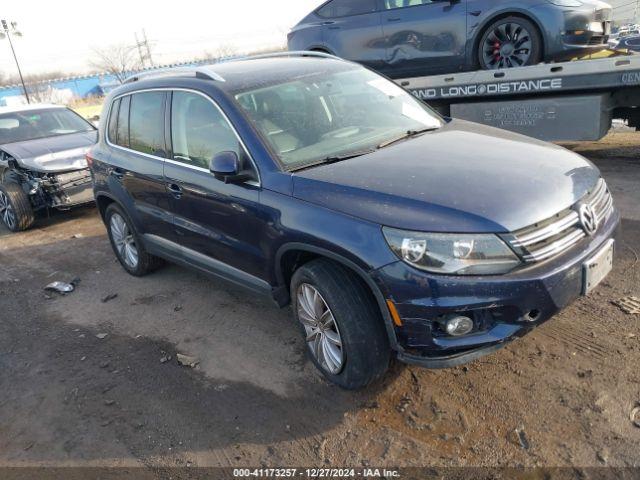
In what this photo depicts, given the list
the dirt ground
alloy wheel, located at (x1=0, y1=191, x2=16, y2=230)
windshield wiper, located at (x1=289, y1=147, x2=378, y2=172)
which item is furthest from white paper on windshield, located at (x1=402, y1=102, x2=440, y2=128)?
alloy wheel, located at (x1=0, y1=191, x2=16, y2=230)

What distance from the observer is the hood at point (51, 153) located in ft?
24.8

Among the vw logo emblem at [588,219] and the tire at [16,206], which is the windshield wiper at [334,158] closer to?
the vw logo emblem at [588,219]

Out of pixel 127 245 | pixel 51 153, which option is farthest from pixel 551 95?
pixel 51 153

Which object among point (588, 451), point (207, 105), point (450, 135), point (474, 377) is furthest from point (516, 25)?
point (588, 451)

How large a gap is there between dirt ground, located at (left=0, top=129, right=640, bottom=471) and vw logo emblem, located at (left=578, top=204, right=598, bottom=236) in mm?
833

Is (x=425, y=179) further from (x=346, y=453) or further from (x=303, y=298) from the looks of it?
(x=346, y=453)

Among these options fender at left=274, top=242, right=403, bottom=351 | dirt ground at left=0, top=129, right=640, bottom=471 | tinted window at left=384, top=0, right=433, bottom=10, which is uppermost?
tinted window at left=384, top=0, right=433, bottom=10

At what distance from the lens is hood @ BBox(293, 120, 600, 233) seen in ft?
8.46

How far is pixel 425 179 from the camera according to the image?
9.37 feet

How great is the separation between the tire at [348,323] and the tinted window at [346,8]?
5687mm

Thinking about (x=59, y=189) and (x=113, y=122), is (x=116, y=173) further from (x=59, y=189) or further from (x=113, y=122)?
(x=59, y=189)

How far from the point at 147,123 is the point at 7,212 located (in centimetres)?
466

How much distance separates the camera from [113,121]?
5.02 meters

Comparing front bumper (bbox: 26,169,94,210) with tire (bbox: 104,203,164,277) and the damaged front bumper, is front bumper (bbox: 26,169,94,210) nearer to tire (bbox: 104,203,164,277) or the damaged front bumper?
the damaged front bumper
